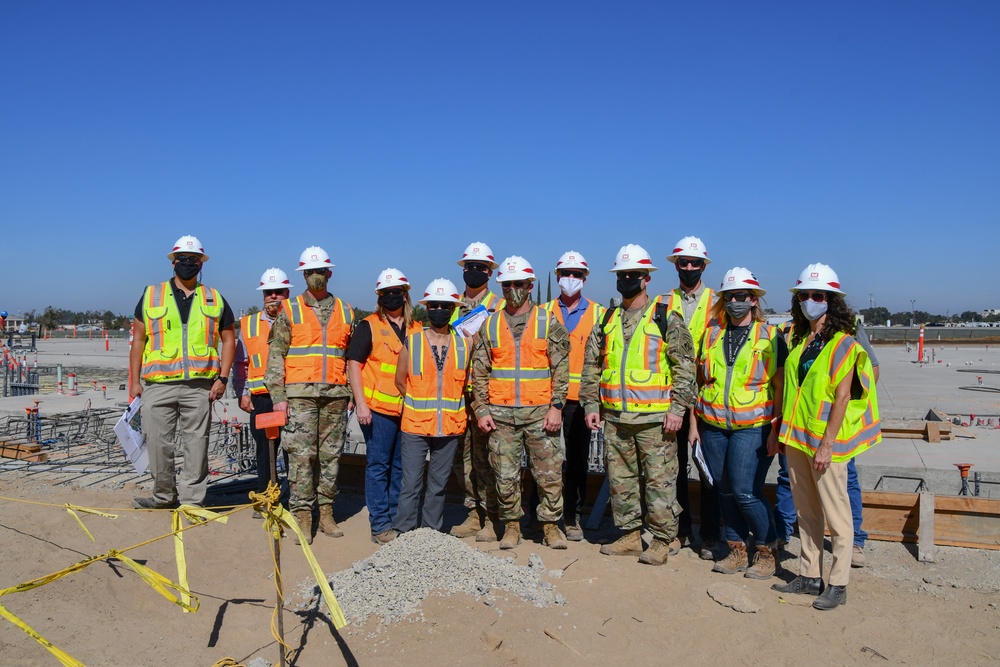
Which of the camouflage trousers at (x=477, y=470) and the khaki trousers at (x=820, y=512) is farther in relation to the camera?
the camouflage trousers at (x=477, y=470)

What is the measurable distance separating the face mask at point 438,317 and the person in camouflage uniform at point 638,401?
47.4 inches

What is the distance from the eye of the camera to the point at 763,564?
5.80 meters

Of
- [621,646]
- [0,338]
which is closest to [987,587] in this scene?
[621,646]

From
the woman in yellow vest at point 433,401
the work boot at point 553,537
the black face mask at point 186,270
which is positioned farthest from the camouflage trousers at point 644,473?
the black face mask at point 186,270

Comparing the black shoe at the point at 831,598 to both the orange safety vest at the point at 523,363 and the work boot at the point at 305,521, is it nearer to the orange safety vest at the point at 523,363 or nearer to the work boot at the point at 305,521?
the orange safety vest at the point at 523,363

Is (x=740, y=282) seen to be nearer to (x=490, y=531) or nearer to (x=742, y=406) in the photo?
(x=742, y=406)

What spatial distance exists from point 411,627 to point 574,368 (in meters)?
2.76

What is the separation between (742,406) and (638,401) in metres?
0.76

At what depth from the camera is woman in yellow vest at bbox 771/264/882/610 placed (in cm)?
502

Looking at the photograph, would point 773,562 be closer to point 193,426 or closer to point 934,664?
point 934,664

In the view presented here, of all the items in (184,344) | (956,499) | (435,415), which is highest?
(184,344)

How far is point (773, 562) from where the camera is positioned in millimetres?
5816

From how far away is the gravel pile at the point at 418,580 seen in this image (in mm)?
4984

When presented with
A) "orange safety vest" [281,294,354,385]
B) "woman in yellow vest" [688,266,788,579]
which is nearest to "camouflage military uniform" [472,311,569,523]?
"woman in yellow vest" [688,266,788,579]
